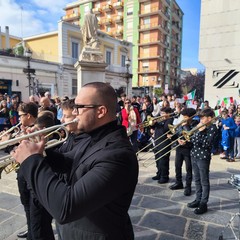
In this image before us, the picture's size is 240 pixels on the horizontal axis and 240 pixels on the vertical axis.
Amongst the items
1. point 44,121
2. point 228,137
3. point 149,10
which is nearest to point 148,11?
point 149,10

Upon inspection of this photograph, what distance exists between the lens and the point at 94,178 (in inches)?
48.4

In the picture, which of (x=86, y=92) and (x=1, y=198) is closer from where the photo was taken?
(x=86, y=92)

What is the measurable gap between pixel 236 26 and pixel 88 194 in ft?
43.5

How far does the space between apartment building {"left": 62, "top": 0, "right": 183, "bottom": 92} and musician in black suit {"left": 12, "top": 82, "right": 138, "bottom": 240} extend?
40289mm

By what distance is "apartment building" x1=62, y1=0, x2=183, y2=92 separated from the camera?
42.7 m

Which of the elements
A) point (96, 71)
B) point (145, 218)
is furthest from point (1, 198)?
point (96, 71)

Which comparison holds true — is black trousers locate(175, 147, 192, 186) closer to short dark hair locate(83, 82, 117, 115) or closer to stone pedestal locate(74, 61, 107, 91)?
short dark hair locate(83, 82, 117, 115)

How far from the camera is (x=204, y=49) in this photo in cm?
1269

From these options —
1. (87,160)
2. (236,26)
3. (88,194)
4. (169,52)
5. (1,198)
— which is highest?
(169,52)

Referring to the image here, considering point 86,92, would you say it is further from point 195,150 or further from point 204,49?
point 204,49

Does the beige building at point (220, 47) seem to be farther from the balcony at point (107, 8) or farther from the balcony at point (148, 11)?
the balcony at point (107, 8)

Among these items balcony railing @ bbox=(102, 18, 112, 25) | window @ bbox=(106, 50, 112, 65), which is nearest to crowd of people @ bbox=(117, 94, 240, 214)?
window @ bbox=(106, 50, 112, 65)

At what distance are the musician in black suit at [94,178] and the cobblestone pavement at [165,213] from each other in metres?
1.84

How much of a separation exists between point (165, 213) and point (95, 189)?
283cm
